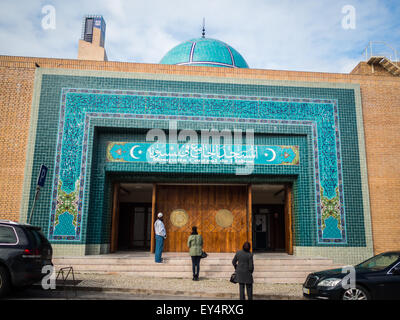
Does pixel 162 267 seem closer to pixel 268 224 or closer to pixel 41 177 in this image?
pixel 41 177

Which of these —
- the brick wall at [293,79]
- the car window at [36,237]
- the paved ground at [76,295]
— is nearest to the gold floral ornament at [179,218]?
the brick wall at [293,79]

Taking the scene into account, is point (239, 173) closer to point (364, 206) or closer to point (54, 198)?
point (364, 206)

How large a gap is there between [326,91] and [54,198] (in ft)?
36.1

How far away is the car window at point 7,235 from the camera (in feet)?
24.7

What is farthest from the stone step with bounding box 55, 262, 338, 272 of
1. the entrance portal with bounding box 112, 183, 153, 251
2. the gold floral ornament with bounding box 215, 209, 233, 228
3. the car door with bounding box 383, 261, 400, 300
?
the entrance portal with bounding box 112, 183, 153, 251

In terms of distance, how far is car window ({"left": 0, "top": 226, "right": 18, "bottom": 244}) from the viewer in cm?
753

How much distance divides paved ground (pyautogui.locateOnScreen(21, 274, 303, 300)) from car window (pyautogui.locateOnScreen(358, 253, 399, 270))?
1772 millimetres

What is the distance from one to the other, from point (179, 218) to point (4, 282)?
7884mm

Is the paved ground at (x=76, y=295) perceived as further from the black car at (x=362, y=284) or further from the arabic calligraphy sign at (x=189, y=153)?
the arabic calligraphy sign at (x=189, y=153)

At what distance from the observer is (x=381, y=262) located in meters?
8.02

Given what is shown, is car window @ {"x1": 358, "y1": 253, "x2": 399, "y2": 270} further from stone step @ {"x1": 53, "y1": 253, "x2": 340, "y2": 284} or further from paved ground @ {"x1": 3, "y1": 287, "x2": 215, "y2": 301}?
paved ground @ {"x1": 3, "y1": 287, "x2": 215, "y2": 301}

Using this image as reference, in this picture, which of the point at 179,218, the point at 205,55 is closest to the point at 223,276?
the point at 179,218

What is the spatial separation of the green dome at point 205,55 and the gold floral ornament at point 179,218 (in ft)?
26.7

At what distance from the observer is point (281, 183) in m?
14.3
